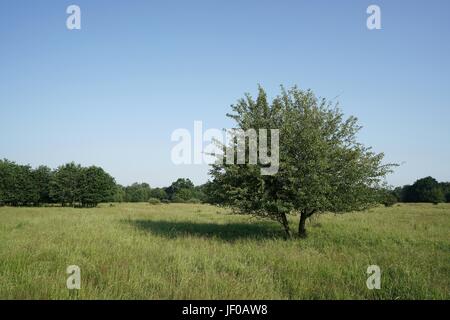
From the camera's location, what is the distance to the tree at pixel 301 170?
15.5 m

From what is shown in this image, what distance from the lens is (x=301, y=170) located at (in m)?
15.7

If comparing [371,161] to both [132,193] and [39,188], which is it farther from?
[132,193]

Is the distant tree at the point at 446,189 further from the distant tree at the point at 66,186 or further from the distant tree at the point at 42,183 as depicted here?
the distant tree at the point at 42,183

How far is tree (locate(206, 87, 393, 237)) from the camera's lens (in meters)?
Answer: 15.5

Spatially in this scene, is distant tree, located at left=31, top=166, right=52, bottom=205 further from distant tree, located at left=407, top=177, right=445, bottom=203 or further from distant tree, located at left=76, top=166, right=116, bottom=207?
distant tree, located at left=407, top=177, right=445, bottom=203

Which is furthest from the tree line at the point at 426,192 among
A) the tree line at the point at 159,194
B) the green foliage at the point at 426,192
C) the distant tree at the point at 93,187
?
the distant tree at the point at 93,187

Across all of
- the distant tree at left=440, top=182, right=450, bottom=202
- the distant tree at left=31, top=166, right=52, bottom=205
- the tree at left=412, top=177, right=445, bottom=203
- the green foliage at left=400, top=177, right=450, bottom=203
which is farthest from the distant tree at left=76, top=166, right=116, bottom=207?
the distant tree at left=440, top=182, right=450, bottom=202

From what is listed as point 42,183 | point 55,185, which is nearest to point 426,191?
point 55,185

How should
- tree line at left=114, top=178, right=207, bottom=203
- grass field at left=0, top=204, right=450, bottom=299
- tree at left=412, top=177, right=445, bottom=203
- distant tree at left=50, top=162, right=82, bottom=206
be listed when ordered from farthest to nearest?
1. tree line at left=114, top=178, right=207, bottom=203
2. tree at left=412, top=177, right=445, bottom=203
3. distant tree at left=50, top=162, right=82, bottom=206
4. grass field at left=0, top=204, right=450, bottom=299

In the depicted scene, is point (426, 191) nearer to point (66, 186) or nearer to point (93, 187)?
point (93, 187)
